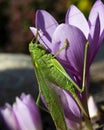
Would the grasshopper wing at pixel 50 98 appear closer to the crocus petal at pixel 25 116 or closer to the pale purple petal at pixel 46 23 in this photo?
the pale purple petal at pixel 46 23

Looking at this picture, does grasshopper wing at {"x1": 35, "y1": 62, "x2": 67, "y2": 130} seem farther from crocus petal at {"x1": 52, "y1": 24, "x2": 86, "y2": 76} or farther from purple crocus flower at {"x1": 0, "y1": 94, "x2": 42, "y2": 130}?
purple crocus flower at {"x1": 0, "y1": 94, "x2": 42, "y2": 130}

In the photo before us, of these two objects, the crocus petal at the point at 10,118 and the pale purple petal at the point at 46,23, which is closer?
the pale purple petal at the point at 46,23

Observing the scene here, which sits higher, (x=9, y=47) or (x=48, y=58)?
(x=9, y=47)

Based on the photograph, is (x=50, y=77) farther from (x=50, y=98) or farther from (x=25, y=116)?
(x=25, y=116)

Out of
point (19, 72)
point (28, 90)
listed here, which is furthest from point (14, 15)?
point (28, 90)

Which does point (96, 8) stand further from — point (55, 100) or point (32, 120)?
point (32, 120)

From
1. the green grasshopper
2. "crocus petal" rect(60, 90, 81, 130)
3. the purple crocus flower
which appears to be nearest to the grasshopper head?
the green grasshopper

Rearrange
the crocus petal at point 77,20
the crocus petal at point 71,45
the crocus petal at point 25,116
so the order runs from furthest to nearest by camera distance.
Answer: the crocus petal at point 25,116, the crocus petal at point 77,20, the crocus petal at point 71,45

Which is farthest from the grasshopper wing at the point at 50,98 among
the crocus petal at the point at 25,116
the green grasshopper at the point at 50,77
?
the crocus petal at the point at 25,116
